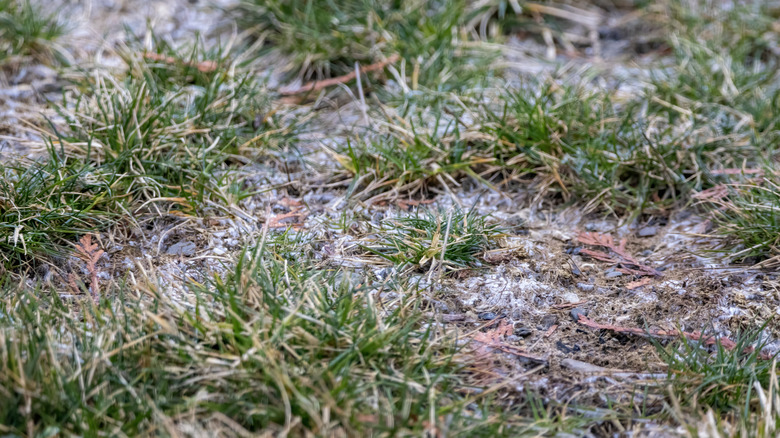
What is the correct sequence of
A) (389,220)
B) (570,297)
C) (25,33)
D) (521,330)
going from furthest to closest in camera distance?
(25,33) < (389,220) < (570,297) < (521,330)

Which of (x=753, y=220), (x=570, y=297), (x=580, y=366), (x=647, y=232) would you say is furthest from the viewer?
(x=647, y=232)

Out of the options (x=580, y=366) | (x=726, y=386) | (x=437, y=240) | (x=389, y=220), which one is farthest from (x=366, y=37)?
(x=726, y=386)

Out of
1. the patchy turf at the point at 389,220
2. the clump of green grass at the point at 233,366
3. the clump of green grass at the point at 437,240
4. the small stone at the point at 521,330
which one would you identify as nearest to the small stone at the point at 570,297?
the patchy turf at the point at 389,220

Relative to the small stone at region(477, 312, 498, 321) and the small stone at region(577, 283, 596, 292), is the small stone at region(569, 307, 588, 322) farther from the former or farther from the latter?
the small stone at region(477, 312, 498, 321)

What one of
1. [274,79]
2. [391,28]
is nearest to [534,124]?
[391,28]

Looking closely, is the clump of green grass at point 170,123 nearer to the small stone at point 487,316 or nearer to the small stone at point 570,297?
the small stone at point 487,316

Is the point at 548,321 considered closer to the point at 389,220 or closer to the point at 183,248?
the point at 389,220

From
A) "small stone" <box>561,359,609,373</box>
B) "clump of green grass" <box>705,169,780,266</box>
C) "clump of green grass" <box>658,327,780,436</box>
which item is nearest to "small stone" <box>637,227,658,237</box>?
"clump of green grass" <box>705,169,780,266</box>
